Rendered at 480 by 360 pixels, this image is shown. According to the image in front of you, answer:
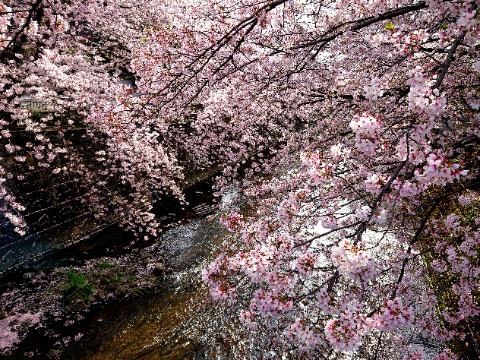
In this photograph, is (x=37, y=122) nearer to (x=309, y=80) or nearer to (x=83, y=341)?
(x=83, y=341)

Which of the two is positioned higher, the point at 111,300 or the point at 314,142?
the point at 314,142

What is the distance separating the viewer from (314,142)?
806cm

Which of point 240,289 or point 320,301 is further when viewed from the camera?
point 240,289

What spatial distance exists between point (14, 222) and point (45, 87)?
14.2 ft

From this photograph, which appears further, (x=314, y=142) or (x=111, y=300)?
(x=111, y=300)

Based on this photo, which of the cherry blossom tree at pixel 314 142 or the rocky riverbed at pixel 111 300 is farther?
the rocky riverbed at pixel 111 300

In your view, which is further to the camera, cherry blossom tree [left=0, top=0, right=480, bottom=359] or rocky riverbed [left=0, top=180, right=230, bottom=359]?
rocky riverbed [left=0, top=180, right=230, bottom=359]

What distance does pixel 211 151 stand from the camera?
16703mm

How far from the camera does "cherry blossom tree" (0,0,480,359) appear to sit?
285 cm

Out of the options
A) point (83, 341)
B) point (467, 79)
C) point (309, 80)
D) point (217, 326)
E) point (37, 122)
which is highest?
point (37, 122)

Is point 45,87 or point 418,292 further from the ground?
point 45,87

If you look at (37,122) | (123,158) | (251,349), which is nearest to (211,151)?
(123,158)

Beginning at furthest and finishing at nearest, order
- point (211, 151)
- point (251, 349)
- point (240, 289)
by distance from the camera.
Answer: point (211, 151)
point (240, 289)
point (251, 349)

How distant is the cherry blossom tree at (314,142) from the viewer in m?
2.85
